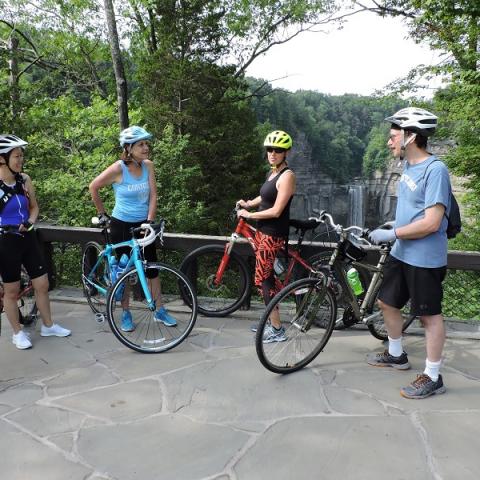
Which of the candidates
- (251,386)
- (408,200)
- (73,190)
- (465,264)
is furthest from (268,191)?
(73,190)

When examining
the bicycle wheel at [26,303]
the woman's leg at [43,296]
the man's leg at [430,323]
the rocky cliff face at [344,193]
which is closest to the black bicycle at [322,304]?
the man's leg at [430,323]

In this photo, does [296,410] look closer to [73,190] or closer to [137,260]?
[137,260]

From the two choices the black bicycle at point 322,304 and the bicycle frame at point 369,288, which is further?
the bicycle frame at point 369,288

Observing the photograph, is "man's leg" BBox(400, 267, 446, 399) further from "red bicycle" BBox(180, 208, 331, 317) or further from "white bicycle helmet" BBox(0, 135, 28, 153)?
"white bicycle helmet" BBox(0, 135, 28, 153)

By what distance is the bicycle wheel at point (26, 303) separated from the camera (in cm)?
430

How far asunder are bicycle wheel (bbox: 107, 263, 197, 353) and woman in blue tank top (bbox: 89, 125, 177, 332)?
112 millimetres

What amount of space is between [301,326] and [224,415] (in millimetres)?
999

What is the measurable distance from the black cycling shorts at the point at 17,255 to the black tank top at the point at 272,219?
6.43ft

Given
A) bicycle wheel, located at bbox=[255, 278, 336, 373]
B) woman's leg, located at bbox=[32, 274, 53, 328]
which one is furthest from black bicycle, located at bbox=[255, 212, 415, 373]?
woman's leg, located at bbox=[32, 274, 53, 328]

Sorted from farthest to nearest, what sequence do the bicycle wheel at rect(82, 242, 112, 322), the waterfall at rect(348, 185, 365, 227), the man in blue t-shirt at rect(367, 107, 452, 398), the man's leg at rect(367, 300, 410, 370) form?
the waterfall at rect(348, 185, 365, 227) → the bicycle wheel at rect(82, 242, 112, 322) → the man's leg at rect(367, 300, 410, 370) → the man in blue t-shirt at rect(367, 107, 452, 398)

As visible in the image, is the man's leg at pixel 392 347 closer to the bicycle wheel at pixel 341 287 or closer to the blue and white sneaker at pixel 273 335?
the bicycle wheel at pixel 341 287

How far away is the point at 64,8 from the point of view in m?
17.0

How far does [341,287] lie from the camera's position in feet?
12.5

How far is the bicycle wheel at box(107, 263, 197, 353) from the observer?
152 inches
